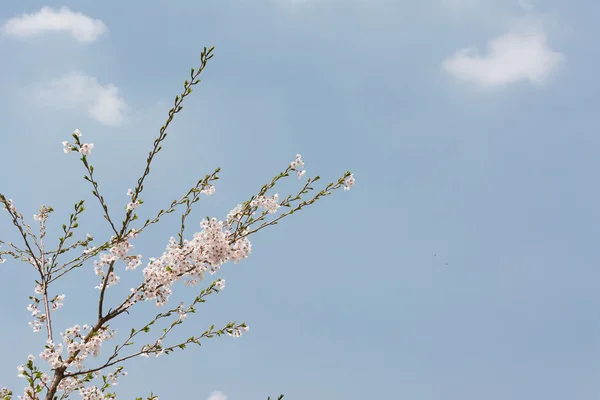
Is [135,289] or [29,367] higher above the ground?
[135,289]

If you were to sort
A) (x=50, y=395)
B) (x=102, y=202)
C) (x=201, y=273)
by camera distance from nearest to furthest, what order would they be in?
(x=50, y=395), (x=102, y=202), (x=201, y=273)

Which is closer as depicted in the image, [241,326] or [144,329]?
[144,329]

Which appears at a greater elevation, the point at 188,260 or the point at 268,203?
the point at 268,203

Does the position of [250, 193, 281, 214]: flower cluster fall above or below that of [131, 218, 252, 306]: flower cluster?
above

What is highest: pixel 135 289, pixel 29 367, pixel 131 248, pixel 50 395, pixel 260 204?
pixel 260 204

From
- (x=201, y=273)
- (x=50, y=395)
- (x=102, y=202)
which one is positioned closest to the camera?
(x=50, y=395)

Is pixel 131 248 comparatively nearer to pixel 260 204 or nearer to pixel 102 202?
pixel 102 202

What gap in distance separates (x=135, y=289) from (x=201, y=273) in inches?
32.6

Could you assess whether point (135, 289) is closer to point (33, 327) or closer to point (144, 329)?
point (144, 329)

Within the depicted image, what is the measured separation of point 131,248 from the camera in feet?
21.0

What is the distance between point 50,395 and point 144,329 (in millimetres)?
1233

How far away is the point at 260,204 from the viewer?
22.7ft

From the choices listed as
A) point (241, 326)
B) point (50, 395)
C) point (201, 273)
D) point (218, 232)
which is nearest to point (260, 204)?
point (218, 232)

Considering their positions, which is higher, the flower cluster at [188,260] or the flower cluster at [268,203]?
the flower cluster at [268,203]
